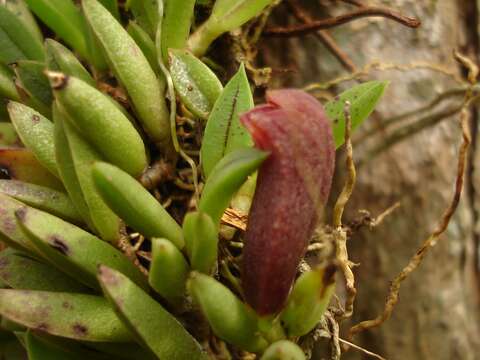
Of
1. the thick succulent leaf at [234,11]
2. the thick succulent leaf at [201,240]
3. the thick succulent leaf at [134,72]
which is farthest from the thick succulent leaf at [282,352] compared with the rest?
the thick succulent leaf at [234,11]

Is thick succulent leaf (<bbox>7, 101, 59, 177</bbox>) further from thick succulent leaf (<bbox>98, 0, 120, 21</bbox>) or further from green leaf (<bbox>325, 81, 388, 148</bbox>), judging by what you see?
green leaf (<bbox>325, 81, 388, 148</bbox>)

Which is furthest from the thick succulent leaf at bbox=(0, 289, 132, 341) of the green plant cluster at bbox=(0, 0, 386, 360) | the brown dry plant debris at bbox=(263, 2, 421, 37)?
the brown dry plant debris at bbox=(263, 2, 421, 37)

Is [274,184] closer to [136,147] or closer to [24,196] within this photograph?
Result: [136,147]

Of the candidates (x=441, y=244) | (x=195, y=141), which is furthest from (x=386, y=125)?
(x=195, y=141)

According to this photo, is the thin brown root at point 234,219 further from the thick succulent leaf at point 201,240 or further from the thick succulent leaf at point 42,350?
the thick succulent leaf at point 42,350

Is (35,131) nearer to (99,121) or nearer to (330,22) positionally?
(99,121)

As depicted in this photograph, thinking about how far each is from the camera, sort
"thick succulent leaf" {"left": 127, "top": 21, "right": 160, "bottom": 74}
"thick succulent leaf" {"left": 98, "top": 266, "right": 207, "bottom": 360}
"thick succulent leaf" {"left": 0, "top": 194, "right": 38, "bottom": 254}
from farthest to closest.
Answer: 1. "thick succulent leaf" {"left": 127, "top": 21, "right": 160, "bottom": 74}
2. "thick succulent leaf" {"left": 0, "top": 194, "right": 38, "bottom": 254}
3. "thick succulent leaf" {"left": 98, "top": 266, "right": 207, "bottom": 360}

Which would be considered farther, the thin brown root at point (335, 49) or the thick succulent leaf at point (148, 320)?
the thin brown root at point (335, 49)
